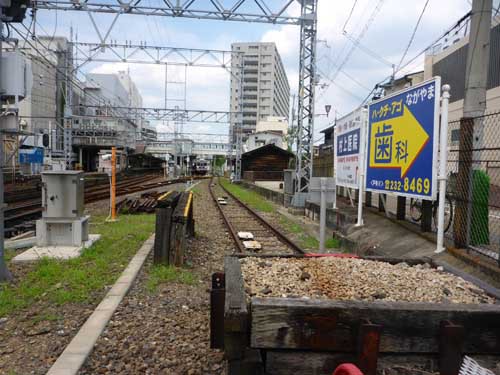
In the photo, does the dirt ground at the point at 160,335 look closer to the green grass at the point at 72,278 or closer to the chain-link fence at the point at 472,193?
the green grass at the point at 72,278

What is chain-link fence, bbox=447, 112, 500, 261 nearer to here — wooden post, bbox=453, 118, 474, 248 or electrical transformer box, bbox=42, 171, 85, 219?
wooden post, bbox=453, 118, 474, 248

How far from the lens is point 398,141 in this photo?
6.57 meters

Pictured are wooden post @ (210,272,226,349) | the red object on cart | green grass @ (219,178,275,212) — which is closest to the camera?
the red object on cart

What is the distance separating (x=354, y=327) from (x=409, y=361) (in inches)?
15.5

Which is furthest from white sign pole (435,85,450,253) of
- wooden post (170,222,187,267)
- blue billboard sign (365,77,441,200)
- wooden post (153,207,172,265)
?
wooden post (153,207,172,265)

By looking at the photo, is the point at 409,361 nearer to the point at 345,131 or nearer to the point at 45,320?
the point at 45,320

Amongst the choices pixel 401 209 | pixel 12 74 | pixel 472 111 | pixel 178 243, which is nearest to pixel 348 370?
pixel 178 243

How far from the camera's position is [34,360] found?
3.45 m

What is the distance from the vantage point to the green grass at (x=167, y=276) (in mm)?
5562

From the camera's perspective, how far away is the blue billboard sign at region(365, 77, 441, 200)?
5.61 meters

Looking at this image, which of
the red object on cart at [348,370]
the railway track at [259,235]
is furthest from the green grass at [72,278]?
the red object on cart at [348,370]

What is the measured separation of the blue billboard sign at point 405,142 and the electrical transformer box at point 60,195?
5.20 metres

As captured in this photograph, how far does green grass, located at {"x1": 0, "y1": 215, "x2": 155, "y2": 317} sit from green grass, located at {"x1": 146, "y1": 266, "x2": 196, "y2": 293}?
49cm

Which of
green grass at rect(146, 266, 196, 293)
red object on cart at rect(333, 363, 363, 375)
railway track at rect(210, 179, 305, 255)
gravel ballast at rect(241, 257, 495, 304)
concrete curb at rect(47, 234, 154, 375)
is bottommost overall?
railway track at rect(210, 179, 305, 255)
